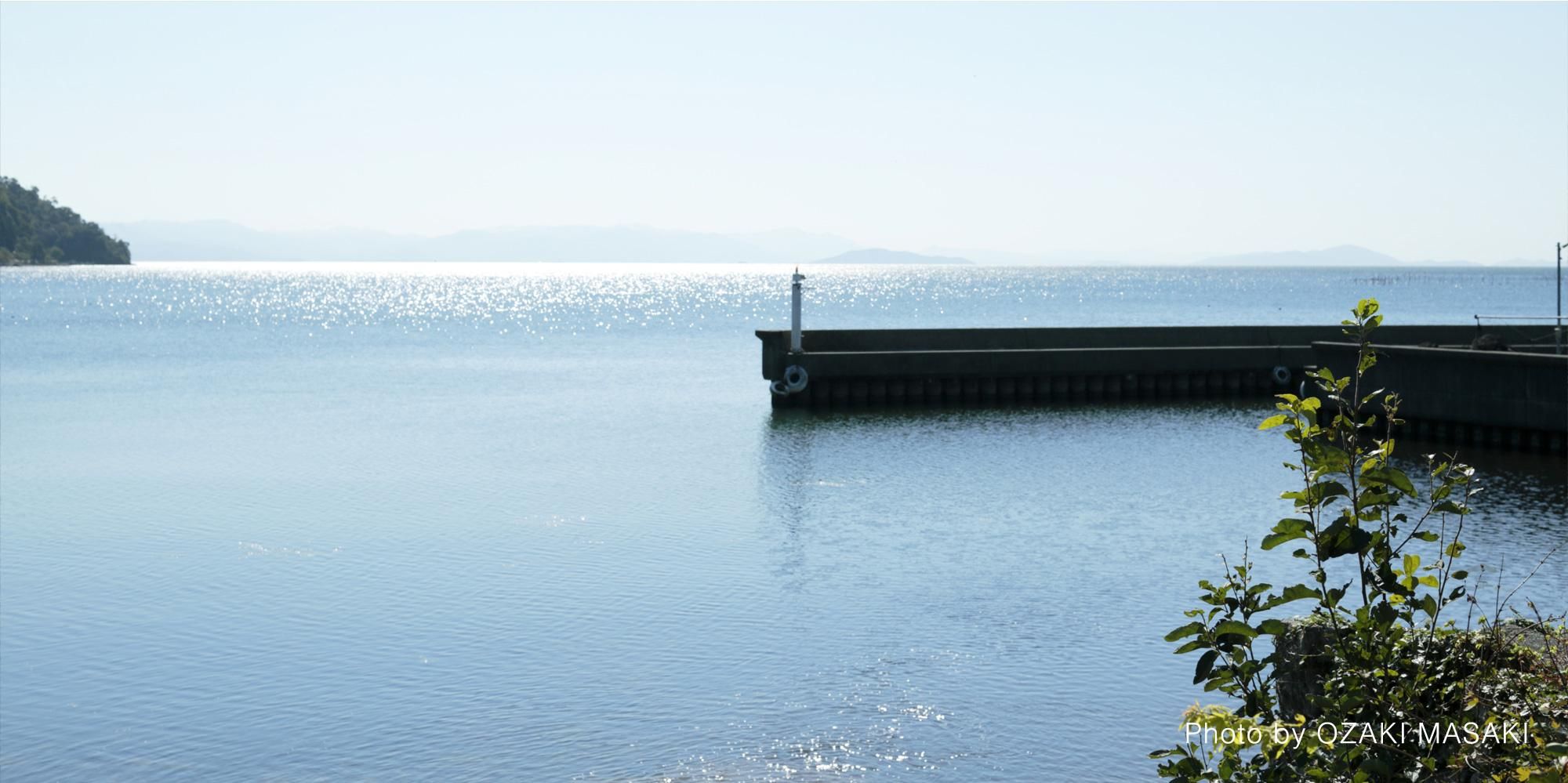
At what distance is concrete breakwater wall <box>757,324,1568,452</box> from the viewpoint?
92.4 feet

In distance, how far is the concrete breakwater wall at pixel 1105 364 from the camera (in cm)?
2816

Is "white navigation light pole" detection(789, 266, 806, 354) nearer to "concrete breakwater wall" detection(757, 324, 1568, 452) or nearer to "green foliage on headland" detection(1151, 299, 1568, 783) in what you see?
"concrete breakwater wall" detection(757, 324, 1568, 452)

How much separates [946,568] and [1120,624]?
3.22 meters

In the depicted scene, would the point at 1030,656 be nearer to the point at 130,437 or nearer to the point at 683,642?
the point at 683,642

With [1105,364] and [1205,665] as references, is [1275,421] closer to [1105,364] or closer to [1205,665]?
[1205,665]

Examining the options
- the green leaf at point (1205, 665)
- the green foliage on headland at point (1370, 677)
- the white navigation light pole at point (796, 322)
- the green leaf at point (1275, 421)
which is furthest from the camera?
the white navigation light pole at point (796, 322)

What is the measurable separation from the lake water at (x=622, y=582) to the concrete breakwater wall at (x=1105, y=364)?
4.11 feet

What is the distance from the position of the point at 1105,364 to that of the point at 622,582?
23136mm

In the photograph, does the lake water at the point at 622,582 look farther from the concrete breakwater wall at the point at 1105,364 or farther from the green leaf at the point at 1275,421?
the green leaf at the point at 1275,421

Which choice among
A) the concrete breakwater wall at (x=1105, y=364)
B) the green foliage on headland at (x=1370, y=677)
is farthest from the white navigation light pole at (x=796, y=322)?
the green foliage on headland at (x=1370, y=677)

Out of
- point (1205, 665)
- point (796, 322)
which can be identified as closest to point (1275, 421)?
point (1205, 665)

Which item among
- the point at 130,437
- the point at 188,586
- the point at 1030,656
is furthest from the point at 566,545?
the point at 130,437

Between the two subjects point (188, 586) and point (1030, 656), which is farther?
point (188, 586)

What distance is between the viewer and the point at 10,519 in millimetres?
20781
